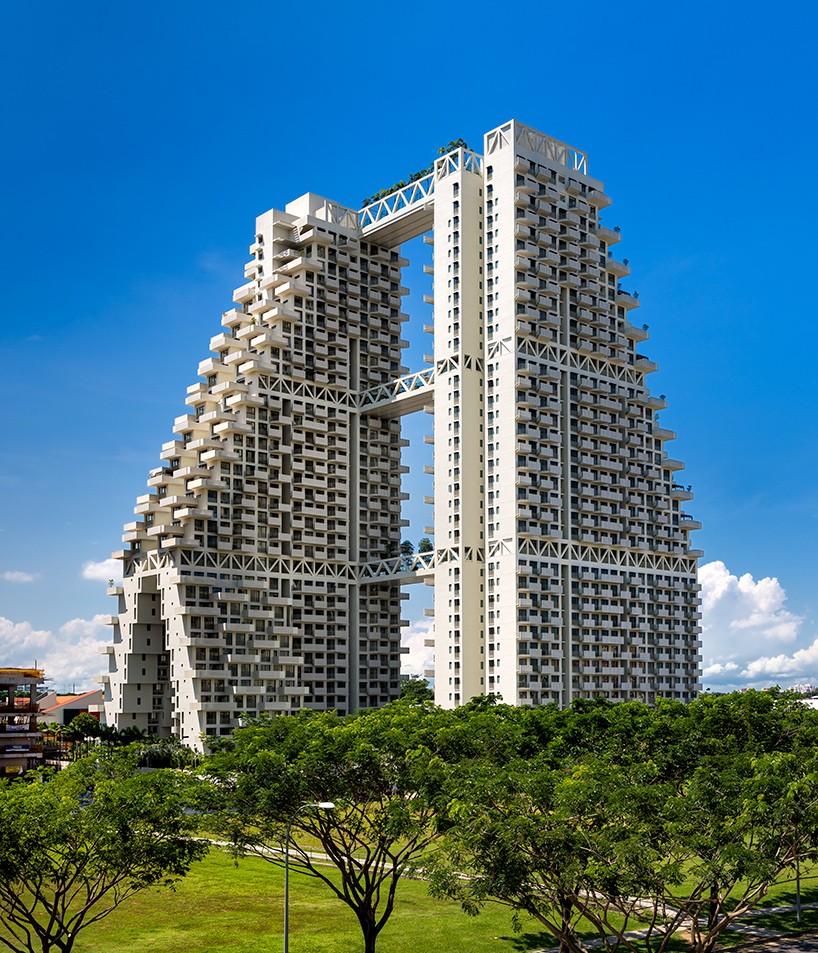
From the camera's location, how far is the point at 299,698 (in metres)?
141

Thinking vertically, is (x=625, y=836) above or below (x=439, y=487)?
below

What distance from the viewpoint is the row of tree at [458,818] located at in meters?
43.7

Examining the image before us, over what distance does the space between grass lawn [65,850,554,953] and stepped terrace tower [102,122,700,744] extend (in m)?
58.3

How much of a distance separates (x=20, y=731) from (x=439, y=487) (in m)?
60.9

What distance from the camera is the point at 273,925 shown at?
6306 centimetres

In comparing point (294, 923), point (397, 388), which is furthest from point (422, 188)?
point (294, 923)

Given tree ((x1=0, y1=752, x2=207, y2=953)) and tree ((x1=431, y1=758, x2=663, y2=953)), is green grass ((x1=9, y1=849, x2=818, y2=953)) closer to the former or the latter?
tree ((x1=0, y1=752, x2=207, y2=953))

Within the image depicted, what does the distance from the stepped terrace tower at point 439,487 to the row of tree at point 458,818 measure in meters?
70.1

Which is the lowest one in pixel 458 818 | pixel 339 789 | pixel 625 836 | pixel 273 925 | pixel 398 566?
pixel 273 925

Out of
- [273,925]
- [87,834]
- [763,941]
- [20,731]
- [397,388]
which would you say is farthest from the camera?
[397,388]

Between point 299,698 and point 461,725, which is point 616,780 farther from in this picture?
point 299,698

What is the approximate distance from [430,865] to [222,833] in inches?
468

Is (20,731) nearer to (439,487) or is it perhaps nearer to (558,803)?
(439,487)

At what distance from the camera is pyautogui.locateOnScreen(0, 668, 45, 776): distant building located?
12850 centimetres
